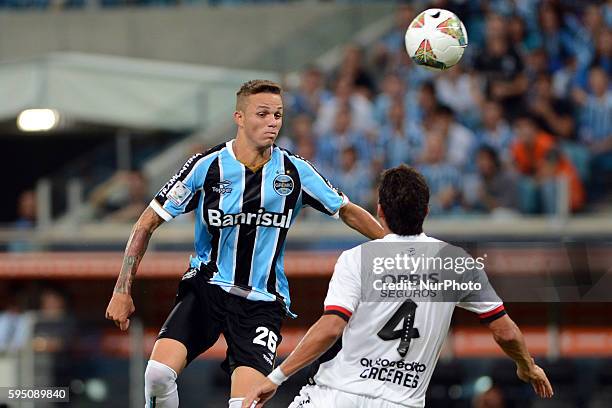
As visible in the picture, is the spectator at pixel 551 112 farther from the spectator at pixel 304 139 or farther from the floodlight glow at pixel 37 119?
the floodlight glow at pixel 37 119

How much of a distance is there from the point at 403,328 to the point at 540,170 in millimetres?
7318

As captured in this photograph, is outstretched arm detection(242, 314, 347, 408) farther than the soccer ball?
No

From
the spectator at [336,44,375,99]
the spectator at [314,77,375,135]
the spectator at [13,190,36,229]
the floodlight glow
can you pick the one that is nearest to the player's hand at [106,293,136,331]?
the spectator at [314,77,375,135]

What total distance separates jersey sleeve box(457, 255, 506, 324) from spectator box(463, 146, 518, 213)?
675 centimetres

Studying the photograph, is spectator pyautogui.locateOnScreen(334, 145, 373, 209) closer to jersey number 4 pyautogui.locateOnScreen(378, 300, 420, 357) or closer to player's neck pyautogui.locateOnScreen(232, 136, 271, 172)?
player's neck pyautogui.locateOnScreen(232, 136, 271, 172)

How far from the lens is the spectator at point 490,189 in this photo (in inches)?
488

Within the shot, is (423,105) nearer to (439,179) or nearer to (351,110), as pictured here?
(351,110)

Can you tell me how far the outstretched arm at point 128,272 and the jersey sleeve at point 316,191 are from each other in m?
0.87

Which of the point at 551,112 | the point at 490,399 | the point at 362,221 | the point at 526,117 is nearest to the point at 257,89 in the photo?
the point at 362,221

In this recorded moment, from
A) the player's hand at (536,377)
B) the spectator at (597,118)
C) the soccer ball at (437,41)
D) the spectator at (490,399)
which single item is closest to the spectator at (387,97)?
the spectator at (597,118)

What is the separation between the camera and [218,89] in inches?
598

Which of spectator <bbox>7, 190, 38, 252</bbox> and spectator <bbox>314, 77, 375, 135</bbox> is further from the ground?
spectator <bbox>314, 77, 375, 135</bbox>

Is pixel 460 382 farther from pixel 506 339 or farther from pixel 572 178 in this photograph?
pixel 506 339

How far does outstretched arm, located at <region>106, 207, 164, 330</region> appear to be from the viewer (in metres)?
6.70
